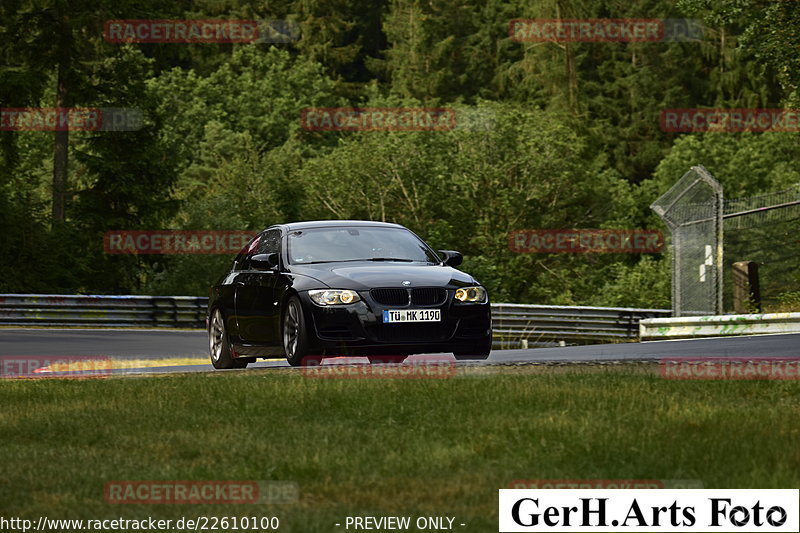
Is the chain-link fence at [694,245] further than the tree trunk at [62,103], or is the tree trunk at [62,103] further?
the tree trunk at [62,103]

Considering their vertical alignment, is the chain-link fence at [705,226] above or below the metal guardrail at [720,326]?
above

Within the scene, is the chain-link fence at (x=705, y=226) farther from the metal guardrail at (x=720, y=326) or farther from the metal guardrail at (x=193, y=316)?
the metal guardrail at (x=193, y=316)

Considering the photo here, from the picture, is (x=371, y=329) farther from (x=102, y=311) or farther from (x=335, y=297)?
(x=102, y=311)

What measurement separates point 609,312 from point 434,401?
21.1 metres

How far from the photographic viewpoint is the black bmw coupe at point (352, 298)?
14.2 meters

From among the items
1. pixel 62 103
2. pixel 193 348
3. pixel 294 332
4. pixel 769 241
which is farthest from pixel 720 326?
pixel 62 103

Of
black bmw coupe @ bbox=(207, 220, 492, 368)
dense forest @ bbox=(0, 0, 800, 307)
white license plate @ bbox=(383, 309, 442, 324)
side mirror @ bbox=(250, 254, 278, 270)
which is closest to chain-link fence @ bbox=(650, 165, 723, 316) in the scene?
dense forest @ bbox=(0, 0, 800, 307)

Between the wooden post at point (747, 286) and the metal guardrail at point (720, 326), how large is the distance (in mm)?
1893

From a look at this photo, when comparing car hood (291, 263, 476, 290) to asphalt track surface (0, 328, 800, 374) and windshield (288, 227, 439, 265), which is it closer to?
windshield (288, 227, 439, 265)

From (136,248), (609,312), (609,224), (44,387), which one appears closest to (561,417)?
(44,387)

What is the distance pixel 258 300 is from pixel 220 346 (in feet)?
5.01

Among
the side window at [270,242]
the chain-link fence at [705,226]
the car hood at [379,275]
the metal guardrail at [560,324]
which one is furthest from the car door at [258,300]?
the metal guardrail at [560,324]

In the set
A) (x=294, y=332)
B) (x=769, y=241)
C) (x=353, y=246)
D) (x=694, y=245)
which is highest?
(x=769, y=241)

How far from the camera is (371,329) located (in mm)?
14219
